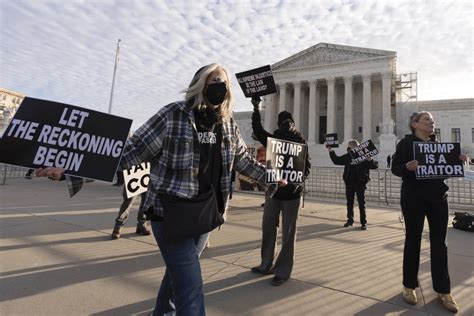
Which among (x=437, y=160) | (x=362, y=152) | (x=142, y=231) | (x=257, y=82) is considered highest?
(x=257, y=82)

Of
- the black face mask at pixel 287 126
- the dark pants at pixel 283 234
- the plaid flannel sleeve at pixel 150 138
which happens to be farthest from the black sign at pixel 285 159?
the plaid flannel sleeve at pixel 150 138

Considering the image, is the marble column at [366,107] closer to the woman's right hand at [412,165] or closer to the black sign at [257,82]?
the black sign at [257,82]

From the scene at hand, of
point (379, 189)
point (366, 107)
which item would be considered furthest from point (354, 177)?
point (366, 107)

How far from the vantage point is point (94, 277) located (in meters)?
3.70

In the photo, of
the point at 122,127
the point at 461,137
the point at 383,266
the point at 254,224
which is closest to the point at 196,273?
the point at 122,127

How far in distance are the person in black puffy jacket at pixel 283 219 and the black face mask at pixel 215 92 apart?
1.97 metres

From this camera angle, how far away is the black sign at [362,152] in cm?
767

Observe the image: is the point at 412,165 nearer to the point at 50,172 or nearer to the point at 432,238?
the point at 432,238

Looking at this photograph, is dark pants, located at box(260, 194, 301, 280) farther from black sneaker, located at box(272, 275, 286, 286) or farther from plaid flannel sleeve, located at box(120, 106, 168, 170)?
plaid flannel sleeve, located at box(120, 106, 168, 170)

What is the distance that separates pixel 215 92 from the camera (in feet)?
7.01

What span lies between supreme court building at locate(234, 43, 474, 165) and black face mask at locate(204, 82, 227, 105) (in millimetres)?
40569

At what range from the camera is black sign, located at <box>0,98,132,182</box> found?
214cm

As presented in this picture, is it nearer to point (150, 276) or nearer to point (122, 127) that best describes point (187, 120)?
point (122, 127)

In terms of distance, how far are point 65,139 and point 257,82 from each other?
13.0 ft
